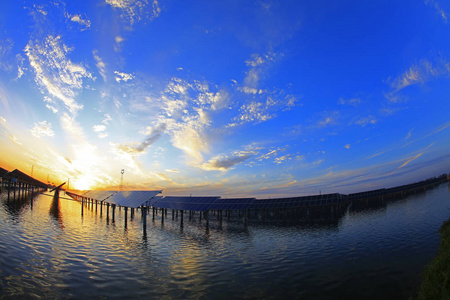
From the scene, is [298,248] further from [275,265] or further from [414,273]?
[414,273]

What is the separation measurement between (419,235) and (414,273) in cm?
1404

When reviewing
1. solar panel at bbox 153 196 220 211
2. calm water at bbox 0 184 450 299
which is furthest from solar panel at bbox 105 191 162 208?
calm water at bbox 0 184 450 299

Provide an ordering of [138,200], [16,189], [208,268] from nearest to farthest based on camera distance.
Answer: [208,268], [138,200], [16,189]

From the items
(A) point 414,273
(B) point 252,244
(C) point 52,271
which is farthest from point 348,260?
(C) point 52,271

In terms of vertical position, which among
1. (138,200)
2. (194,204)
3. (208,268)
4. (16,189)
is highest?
(16,189)

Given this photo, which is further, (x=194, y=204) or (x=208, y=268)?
(x=194, y=204)

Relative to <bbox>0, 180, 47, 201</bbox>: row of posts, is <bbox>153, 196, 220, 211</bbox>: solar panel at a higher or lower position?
lower

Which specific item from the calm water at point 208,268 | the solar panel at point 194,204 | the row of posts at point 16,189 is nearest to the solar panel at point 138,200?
the solar panel at point 194,204

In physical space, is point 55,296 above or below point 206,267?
above

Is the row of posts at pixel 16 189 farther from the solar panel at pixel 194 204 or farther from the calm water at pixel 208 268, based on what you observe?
the calm water at pixel 208 268

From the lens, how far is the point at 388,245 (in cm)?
1956

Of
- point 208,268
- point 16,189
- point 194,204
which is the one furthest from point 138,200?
point 16,189

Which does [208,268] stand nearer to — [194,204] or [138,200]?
[138,200]

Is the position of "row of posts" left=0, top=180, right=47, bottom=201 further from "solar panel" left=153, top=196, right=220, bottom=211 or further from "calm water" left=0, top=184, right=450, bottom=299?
"calm water" left=0, top=184, right=450, bottom=299
